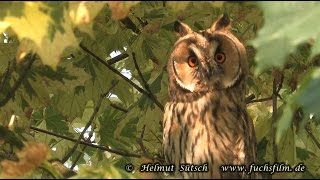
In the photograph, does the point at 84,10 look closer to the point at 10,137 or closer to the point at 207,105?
the point at 10,137

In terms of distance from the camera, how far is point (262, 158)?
2.88 m

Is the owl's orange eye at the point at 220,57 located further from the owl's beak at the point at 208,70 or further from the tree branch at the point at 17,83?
the tree branch at the point at 17,83

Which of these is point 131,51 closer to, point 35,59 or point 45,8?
point 35,59

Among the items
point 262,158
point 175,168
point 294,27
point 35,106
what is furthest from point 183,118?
point 294,27

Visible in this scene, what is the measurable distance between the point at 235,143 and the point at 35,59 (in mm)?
860

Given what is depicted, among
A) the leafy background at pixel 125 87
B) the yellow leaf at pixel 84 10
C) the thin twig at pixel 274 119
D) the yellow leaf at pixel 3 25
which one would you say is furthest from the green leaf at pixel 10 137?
the thin twig at pixel 274 119

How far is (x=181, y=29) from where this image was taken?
9.09 feet

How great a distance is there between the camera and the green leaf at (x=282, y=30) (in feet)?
3.83

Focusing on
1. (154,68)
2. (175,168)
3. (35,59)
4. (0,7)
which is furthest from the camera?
(154,68)

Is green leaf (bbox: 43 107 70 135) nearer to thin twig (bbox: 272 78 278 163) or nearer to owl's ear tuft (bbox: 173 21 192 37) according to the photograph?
owl's ear tuft (bbox: 173 21 192 37)

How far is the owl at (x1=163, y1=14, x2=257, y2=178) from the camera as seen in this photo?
8.75 ft


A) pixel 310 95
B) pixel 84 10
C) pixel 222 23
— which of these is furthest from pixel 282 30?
pixel 222 23

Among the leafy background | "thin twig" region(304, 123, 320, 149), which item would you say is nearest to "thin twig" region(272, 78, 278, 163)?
the leafy background

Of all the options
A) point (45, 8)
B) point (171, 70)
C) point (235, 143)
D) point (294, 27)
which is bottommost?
point (294, 27)
